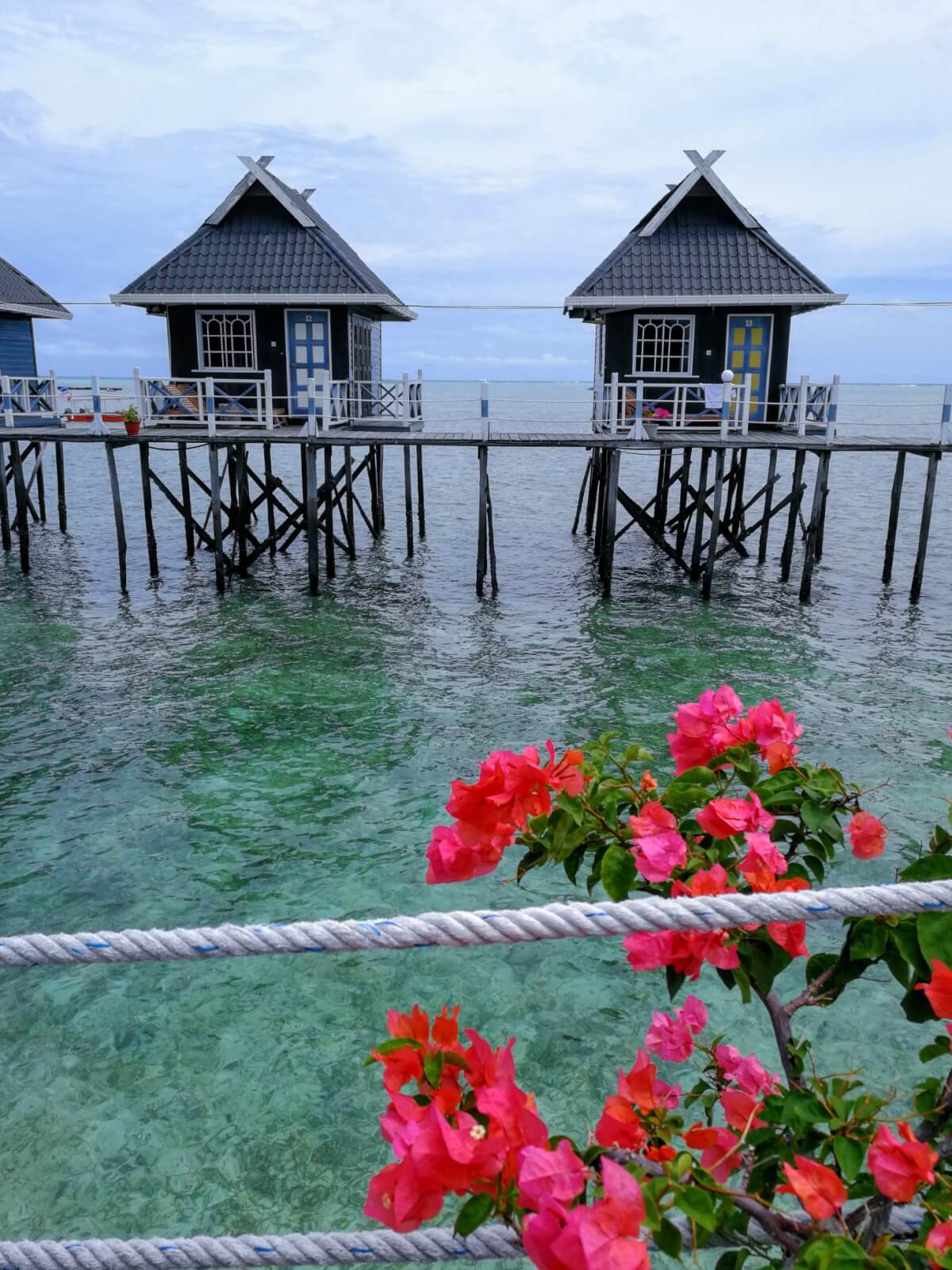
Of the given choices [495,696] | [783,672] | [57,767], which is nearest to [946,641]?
[783,672]

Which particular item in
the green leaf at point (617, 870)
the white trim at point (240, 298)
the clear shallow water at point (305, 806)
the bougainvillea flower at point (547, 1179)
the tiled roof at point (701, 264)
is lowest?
the clear shallow water at point (305, 806)

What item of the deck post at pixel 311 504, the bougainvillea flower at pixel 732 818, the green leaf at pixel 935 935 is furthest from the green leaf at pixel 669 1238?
the deck post at pixel 311 504

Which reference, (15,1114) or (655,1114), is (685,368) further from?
(655,1114)

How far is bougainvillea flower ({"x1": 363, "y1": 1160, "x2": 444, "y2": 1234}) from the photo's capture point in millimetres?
1527

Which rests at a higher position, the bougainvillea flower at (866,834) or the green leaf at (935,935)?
the green leaf at (935,935)

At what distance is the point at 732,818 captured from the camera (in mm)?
2248

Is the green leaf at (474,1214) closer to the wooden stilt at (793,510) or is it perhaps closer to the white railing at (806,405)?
the white railing at (806,405)

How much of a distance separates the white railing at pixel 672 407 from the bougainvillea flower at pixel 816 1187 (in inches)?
666

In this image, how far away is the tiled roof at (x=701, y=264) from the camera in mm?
19281

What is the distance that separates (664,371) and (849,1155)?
64.1ft

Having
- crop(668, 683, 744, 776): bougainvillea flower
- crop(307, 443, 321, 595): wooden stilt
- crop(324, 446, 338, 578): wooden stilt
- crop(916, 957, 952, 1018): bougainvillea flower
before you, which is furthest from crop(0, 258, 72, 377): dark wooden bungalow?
crop(916, 957, 952, 1018): bougainvillea flower

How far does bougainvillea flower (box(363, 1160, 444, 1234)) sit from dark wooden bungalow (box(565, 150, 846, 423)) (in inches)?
739

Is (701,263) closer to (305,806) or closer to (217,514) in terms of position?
(217,514)

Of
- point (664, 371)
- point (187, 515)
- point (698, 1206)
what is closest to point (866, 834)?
point (698, 1206)
